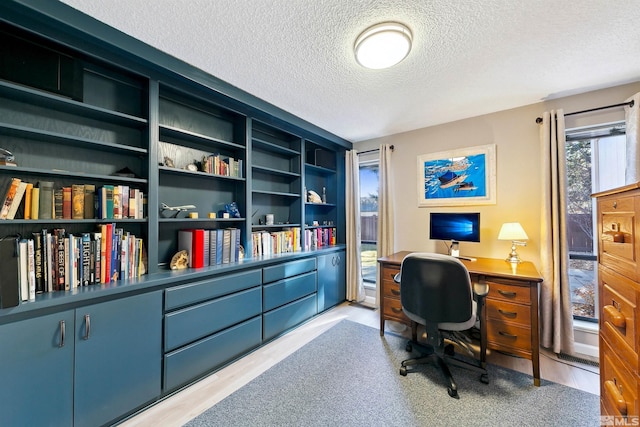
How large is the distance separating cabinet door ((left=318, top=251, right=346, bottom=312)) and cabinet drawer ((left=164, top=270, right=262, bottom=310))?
3.39 feet

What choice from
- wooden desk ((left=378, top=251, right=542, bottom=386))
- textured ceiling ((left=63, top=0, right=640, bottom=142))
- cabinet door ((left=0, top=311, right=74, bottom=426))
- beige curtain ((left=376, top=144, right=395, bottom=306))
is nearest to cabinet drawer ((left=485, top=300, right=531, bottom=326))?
wooden desk ((left=378, top=251, right=542, bottom=386))

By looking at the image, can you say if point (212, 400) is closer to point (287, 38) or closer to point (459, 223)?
point (287, 38)

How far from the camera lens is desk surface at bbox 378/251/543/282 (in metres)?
1.89

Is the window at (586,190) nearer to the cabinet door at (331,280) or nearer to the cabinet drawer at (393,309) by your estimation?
the cabinet drawer at (393,309)

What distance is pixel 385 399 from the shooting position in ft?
5.60

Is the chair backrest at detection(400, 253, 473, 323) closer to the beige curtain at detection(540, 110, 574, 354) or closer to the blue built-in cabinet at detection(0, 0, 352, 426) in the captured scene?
the beige curtain at detection(540, 110, 574, 354)

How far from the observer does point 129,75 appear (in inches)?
71.4

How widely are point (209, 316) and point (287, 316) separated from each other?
91 cm

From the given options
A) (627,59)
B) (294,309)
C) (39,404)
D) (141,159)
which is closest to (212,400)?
(39,404)

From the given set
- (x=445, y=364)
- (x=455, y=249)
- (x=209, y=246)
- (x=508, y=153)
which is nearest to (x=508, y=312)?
(x=445, y=364)

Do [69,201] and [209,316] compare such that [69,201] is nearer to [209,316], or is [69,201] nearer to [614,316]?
[209,316]

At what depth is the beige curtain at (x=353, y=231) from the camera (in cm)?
351

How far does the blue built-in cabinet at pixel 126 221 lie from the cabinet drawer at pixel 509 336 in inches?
70.9

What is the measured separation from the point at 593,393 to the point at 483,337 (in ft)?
2.35
